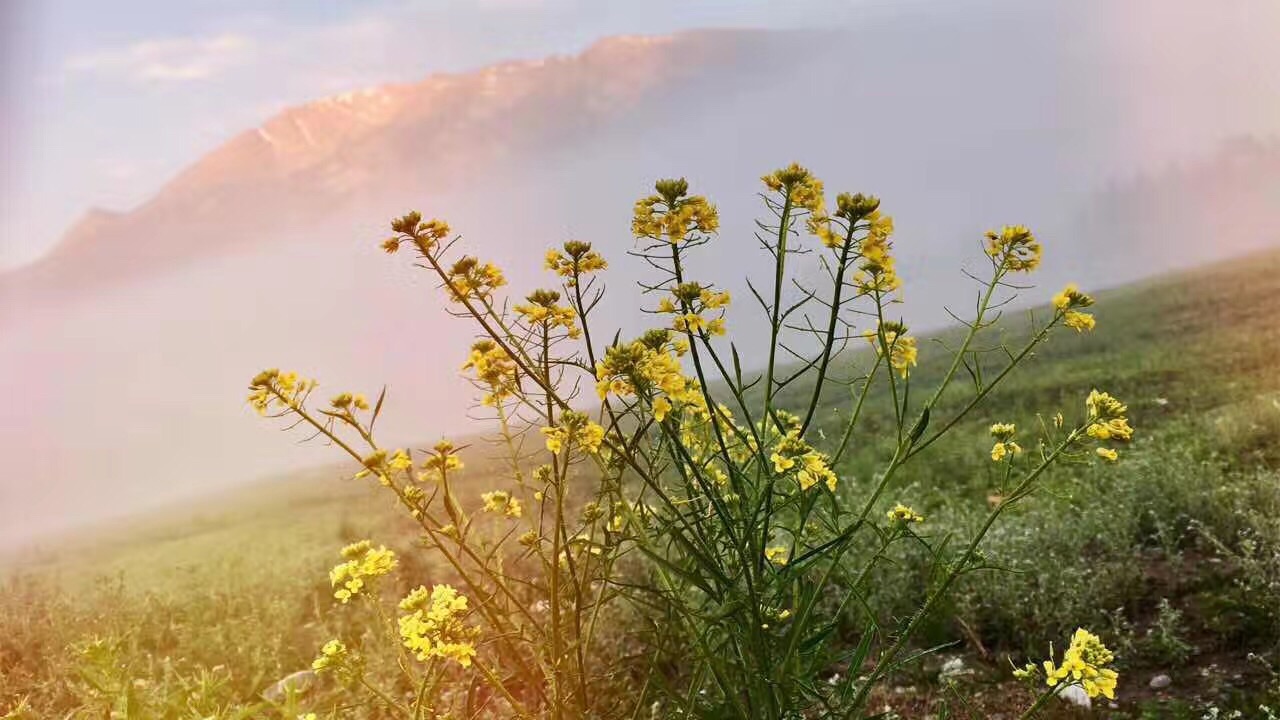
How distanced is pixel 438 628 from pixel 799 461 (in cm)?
64

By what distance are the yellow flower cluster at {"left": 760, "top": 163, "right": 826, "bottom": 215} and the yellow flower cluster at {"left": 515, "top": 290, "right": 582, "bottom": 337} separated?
391mm

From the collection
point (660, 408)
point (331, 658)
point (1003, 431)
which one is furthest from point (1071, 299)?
point (331, 658)

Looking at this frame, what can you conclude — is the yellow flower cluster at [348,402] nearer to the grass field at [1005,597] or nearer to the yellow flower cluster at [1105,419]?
the grass field at [1005,597]

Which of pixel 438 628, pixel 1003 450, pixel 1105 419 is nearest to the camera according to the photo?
pixel 438 628

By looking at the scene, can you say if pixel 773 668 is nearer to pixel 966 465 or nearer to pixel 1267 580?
pixel 1267 580

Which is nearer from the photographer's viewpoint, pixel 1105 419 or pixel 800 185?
pixel 800 185

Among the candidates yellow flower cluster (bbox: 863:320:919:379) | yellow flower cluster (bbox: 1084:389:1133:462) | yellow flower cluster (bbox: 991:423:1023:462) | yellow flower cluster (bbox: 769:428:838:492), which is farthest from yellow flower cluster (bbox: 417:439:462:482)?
yellow flower cluster (bbox: 1084:389:1133:462)

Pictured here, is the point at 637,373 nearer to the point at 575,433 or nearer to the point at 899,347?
the point at 575,433

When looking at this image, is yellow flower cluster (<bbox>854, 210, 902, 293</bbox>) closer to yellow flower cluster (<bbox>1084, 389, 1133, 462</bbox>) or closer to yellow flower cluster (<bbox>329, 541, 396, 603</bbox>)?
yellow flower cluster (<bbox>1084, 389, 1133, 462</bbox>)

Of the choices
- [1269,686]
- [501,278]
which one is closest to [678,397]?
[501,278]

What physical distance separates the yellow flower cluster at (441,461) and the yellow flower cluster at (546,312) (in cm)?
27

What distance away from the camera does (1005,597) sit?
279 centimetres

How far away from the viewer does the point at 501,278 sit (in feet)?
5.06

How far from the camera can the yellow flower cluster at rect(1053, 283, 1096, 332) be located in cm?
158
